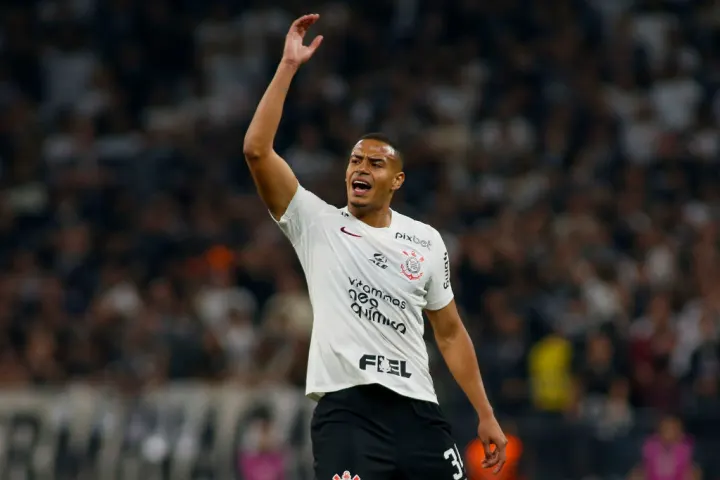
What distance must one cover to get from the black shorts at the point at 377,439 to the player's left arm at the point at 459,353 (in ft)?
0.82

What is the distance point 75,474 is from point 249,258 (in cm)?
269

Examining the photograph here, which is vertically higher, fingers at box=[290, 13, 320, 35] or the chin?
fingers at box=[290, 13, 320, 35]

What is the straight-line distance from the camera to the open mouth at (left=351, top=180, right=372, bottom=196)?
21.0 ft

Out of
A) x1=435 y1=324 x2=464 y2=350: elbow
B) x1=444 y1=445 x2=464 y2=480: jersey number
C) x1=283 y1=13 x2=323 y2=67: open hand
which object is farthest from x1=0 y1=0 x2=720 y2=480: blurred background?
x1=283 y1=13 x2=323 y2=67: open hand

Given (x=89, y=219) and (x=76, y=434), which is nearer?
(x=76, y=434)

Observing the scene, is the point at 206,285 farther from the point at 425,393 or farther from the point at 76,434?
the point at 425,393

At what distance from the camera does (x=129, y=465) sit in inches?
504

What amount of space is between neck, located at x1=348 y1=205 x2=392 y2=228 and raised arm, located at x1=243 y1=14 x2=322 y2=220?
11.6 inches

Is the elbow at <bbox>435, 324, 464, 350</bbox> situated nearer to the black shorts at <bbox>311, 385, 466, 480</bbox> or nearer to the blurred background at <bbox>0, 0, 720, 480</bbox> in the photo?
the black shorts at <bbox>311, 385, 466, 480</bbox>

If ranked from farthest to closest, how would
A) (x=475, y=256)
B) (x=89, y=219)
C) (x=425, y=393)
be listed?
(x=89, y=219)
(x=475, y=256)
(x=425, y=393)

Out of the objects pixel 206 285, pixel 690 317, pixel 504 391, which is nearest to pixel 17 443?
pixel 206 285

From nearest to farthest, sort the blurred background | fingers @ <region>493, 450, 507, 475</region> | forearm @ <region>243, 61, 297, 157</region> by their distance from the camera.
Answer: forearm @ <region>243, 61, 297, 157</region>
fingers @ <region>493, 450, 507, 475</region>
the blurred background

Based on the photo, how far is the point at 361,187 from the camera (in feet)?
21.0

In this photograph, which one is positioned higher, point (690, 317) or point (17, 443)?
point (690, 317)
